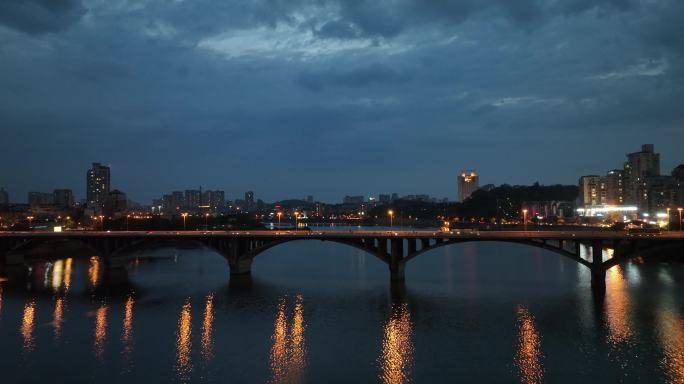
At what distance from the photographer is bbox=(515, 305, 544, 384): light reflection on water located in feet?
94.4

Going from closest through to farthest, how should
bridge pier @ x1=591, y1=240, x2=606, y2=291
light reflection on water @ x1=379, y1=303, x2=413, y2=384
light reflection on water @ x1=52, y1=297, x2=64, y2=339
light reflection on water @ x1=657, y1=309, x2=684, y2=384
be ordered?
1. light reflection on water @ x1=657, y1=309, x2=684, y2=384
2. light reflection on water @ x1=379, y1=303, x2=413, y2=384
3. light reflection on water @ x1=52, y1=297, x2=64, y2=339
4. bridge pier @ x1=591, y1=240, x2=606, y2=291

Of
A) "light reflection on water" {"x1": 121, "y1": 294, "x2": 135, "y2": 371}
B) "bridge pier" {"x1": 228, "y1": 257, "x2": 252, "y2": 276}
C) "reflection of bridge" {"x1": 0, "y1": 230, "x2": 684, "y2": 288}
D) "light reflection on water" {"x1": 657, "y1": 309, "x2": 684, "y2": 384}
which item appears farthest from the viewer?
"bridge pier" {"x1": 228, "y1": 257, "x2": 252, "y2": 276}

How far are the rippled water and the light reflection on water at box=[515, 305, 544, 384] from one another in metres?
0.08

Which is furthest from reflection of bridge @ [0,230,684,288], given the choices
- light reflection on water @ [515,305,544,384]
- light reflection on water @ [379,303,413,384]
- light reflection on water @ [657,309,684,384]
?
light reflection on water @ [379,303,413,384]

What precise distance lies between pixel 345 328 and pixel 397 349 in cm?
629

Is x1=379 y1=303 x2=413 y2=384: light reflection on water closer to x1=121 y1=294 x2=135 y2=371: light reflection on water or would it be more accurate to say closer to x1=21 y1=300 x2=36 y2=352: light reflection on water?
x1=121 y1=294 x2=135 y2=371: light reflection on water

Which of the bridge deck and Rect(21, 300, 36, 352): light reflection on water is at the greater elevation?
the bridge deck

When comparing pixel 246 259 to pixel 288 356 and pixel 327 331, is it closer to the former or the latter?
pixel 327 331

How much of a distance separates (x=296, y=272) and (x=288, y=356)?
135 ft

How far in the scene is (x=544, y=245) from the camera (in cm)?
5309

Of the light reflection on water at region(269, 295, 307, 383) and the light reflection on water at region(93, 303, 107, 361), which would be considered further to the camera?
the light reflection on water at region(93, 303, 107, 361)

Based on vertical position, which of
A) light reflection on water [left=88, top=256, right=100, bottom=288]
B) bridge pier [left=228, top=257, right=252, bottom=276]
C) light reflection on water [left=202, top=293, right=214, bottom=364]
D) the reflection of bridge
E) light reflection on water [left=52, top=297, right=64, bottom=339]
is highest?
the reflection of bridge

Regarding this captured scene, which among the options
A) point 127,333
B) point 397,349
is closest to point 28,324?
point 127,333

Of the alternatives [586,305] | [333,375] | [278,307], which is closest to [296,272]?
[278,307]
